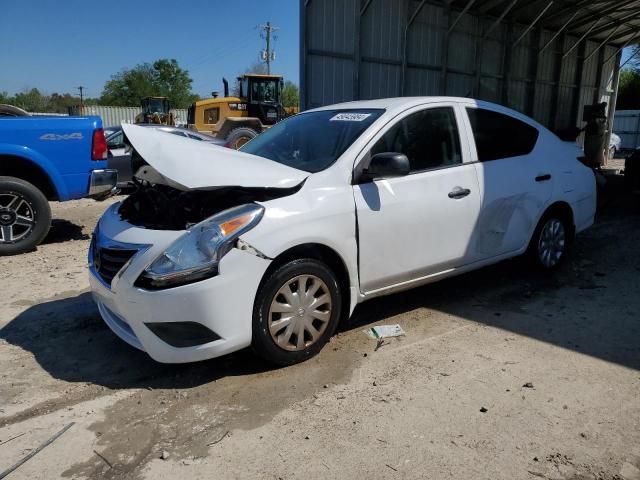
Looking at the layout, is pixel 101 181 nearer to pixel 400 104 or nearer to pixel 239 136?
pixel 400 104

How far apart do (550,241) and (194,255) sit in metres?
3.69

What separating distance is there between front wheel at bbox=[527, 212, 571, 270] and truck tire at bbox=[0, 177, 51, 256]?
5.61m

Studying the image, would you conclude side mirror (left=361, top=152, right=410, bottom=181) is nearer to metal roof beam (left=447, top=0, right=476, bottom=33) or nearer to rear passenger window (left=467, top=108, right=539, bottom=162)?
rear passenger window (left=467, top=108, right=539, bottom=162)

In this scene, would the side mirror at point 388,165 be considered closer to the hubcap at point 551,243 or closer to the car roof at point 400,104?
the car roof at point 400,104

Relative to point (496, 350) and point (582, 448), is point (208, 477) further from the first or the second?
point (496, 350)

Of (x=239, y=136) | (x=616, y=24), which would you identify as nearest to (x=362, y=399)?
(x=239, y=136)

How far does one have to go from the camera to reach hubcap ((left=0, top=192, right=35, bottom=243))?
6070mm

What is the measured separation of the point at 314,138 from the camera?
4039 millimetres

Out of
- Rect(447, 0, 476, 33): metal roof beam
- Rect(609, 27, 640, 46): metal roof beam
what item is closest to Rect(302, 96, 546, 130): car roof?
Rect(447, 0, 476, 33): metal roof beam

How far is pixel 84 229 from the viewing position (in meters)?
7.82

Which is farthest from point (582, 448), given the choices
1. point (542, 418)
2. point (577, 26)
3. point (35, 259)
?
point (577, 26)

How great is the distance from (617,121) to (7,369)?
33595 mm

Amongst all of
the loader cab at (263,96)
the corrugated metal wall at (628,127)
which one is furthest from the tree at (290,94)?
the loader cab at (263,96)

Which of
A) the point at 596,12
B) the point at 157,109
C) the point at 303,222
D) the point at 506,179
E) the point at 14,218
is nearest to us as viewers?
the point at 303,222
